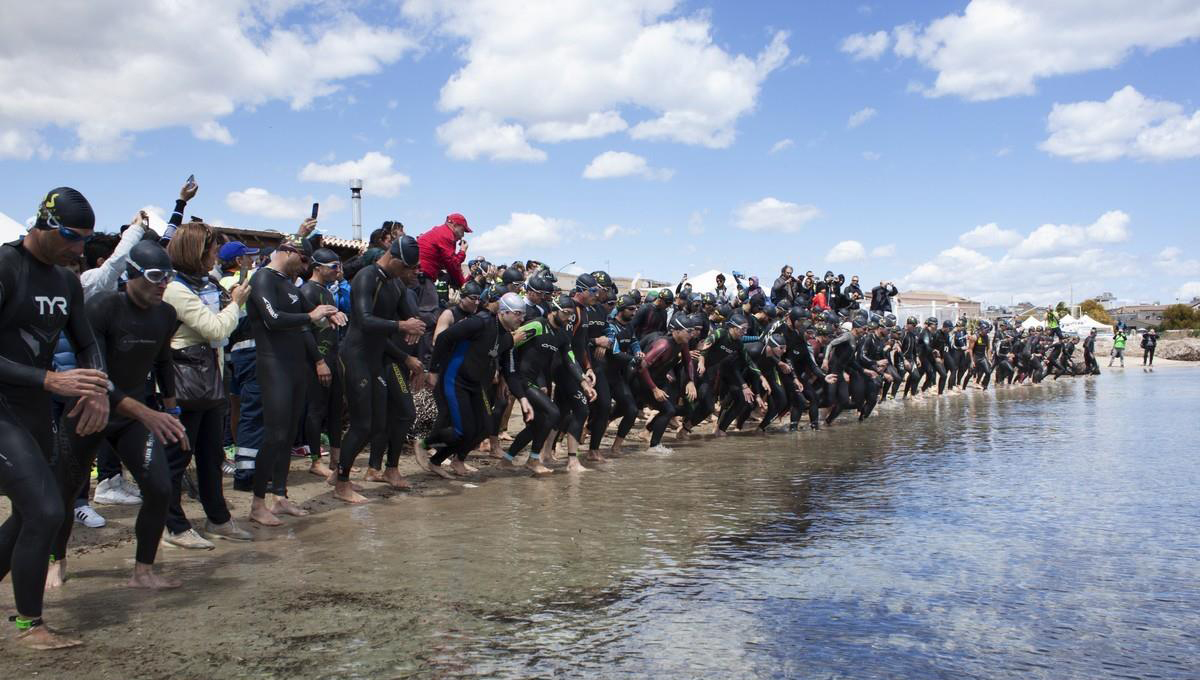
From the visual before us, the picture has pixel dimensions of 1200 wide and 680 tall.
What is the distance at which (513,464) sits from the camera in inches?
400

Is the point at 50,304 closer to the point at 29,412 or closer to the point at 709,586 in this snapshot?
the point at 29,412

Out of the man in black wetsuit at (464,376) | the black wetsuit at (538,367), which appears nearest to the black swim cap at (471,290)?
the man in black wetsuit at (464,376)

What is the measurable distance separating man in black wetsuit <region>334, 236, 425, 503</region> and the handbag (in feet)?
5.14

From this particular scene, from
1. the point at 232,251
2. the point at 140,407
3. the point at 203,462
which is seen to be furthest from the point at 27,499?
the point at 232,251

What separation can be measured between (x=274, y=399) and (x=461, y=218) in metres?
4.82

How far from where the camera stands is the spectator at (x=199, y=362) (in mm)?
5871

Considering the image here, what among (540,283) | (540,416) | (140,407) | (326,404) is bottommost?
(540,416)

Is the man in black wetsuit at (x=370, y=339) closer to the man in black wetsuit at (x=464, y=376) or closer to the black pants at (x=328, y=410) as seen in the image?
the black pants at (x=328, y=410)

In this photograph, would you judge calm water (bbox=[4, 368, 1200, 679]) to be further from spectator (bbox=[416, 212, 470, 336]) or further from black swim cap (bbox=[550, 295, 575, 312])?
spectator (bbox=[416, 212, 470, 336])

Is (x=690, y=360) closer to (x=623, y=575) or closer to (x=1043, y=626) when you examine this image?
(x=623, y=575)

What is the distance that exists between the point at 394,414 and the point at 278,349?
170 cm

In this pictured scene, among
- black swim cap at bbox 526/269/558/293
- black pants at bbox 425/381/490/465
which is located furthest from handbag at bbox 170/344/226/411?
black swim cap at bbox 526/269/558/293

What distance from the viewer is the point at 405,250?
7664mm

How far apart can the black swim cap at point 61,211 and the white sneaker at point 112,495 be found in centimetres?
360
